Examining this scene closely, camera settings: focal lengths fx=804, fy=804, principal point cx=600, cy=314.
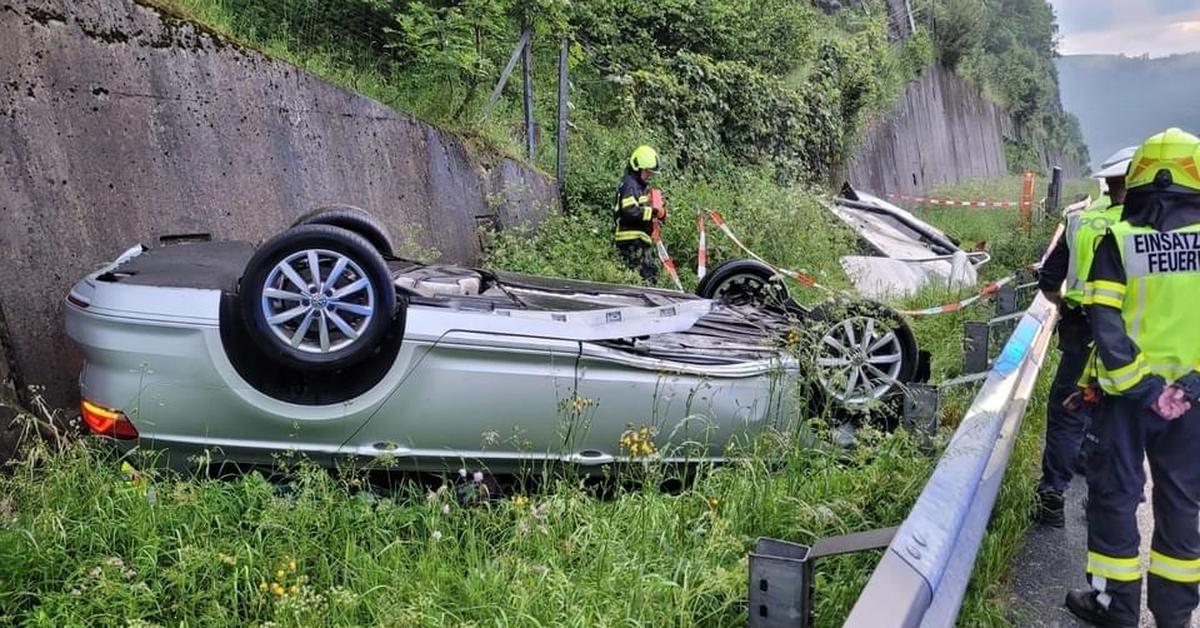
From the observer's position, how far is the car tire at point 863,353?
3.74m

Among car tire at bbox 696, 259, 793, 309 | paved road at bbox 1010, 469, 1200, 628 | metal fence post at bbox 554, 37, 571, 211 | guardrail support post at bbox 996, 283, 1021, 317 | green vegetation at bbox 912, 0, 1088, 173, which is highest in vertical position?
green vegetation at bbox 912, 0, 1088, 173

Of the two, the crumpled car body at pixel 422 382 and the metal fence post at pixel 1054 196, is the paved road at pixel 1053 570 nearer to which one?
the crumpled car body at pixel 422 382

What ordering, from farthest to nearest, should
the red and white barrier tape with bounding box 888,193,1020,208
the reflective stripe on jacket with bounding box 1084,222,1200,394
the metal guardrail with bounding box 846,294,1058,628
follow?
the red and white barrier tape with bounding box 888,193,1020,208 → the reflective stripe on jacket with bounding box 1084,222,1200,394 → the metal guardrail with bounding box 846,294,1058,628

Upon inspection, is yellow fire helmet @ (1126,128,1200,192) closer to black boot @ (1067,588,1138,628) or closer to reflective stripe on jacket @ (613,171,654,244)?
black boot @ (1067,588,1138,628)

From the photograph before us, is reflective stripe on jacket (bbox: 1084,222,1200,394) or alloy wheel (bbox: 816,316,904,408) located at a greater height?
reflective stripe on jacket (bbox: 1084,222,1200,394)

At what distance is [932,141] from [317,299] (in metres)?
25.7

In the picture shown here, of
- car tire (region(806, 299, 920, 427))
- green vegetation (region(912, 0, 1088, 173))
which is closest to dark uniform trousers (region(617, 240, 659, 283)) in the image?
car tire (region(806, 299, 920, 427))

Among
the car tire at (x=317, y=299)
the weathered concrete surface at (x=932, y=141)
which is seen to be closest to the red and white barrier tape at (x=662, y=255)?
the car tire at (x=317, y=299)

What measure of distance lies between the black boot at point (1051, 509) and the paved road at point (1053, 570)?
31 mm

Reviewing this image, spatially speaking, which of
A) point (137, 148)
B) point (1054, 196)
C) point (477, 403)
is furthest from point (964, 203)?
point (137, 148)

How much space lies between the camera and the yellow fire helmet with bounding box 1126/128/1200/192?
8.85 ft

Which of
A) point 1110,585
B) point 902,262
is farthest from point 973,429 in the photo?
point 902,262

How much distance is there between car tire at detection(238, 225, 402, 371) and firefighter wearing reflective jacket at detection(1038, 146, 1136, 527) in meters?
2.65

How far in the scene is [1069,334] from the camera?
372cm
